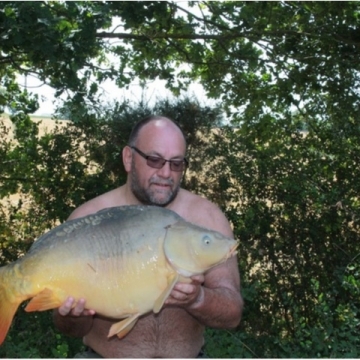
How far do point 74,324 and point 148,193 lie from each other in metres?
0.60

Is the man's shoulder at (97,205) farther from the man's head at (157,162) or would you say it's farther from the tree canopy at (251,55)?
the tree canopy at (251,55)

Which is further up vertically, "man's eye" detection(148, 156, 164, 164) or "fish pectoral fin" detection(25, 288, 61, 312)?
"man's eye" detection(148, 156, 164, 164)

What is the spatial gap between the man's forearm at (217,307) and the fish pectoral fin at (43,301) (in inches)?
19.5

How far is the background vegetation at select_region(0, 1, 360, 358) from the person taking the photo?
5.82 m

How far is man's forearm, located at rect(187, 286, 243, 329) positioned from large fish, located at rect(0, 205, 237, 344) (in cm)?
27

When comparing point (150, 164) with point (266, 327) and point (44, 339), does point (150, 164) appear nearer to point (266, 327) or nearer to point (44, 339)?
point (44, 339)

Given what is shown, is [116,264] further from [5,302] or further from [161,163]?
[161,163]

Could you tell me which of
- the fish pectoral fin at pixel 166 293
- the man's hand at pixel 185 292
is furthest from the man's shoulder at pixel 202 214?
the fish pectoral fin at pixel 166 293

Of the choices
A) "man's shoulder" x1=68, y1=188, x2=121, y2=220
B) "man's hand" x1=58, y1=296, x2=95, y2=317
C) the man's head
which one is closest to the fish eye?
"man's hand" x1=58, y1=296, x2=95, y2=317

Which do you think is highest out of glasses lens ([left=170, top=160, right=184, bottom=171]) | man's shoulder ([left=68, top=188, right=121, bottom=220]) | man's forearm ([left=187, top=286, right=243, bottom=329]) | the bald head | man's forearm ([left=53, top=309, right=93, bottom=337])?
the bald head

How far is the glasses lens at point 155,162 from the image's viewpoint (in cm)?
267

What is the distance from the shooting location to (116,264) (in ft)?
7.11

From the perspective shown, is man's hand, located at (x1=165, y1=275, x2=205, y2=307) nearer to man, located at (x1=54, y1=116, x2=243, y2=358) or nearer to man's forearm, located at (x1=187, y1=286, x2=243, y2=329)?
man's forearm, located at (x1=187, y1=286, x2=243, y2=329)

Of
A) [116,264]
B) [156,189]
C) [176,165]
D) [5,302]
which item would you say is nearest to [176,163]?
[176,165]
